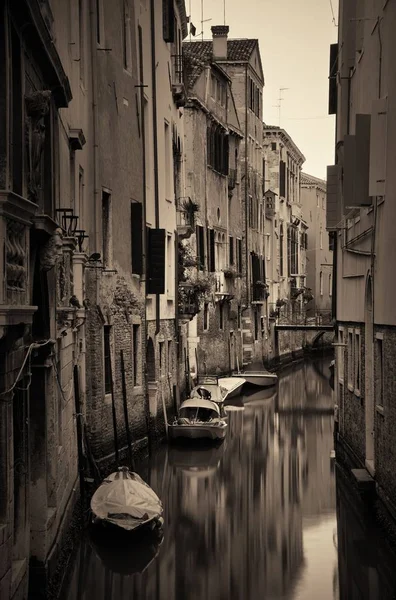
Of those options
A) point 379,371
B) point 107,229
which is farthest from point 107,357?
point 379,371

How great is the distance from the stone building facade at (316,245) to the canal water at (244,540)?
47.1 m

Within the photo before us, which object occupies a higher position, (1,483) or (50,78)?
(50,78)

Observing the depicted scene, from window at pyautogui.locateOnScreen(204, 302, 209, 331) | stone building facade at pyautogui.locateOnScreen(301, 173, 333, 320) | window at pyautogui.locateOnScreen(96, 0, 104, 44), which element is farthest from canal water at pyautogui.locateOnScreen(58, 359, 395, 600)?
stone building facade at pyautogui.locateOnScreen(301, 173, 333, 320)

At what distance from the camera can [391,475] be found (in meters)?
13.7

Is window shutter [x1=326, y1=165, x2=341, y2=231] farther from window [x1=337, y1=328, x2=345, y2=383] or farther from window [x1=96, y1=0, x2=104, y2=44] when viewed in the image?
window [x1=96, y1=0, x2=104, y2=44]

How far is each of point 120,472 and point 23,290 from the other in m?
6.40

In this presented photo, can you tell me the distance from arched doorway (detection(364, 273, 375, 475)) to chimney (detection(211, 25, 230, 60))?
2955 centimetres

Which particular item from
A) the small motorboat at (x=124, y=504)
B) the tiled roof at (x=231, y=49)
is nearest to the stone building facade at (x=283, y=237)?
the tiled roof at (x=231, y=49)

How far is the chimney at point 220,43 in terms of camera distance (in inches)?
1756

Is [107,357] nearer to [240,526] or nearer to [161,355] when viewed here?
[240,526]

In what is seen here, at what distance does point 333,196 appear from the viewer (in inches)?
866

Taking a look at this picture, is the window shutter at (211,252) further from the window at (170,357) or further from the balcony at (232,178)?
the window at (170,357)

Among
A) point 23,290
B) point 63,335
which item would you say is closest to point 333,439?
point 63,335

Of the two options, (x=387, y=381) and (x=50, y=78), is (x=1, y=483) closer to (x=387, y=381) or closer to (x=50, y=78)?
(x=50, y=78)
